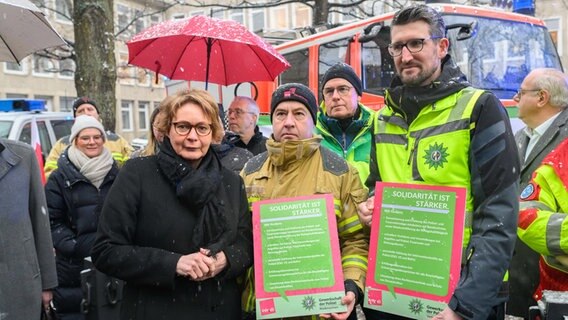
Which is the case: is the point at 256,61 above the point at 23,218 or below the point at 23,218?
above

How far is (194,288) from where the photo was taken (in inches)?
104

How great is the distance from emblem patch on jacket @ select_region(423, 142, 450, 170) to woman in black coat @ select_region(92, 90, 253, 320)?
3.12 feet

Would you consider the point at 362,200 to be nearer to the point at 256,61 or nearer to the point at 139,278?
the point at 139,278

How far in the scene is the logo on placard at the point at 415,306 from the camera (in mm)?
2365

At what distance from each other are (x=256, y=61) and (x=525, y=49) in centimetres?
452

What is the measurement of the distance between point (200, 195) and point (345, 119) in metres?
1.78

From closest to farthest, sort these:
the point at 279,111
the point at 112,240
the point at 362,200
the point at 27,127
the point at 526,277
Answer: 1. the point at 112,240
2. the point at 362,200
3. the point at 279,111
4. the point at 526,277
5. the point at 27,127

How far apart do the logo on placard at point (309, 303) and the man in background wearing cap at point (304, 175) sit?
0.58 feet

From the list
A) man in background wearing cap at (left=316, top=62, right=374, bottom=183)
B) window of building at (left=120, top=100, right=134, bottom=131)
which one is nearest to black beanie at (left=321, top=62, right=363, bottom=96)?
man in background wearing cap at (left=316, top=62, right=374, bottom=183)

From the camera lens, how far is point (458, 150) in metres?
2.34

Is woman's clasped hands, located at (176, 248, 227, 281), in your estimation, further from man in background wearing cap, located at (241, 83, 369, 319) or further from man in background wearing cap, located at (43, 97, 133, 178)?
man in background wearing cap, located at (43, 97, 133, 178)

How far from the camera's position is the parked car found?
9062mm

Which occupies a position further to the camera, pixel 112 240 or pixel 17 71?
pixel 17 71

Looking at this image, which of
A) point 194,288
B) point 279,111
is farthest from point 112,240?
point 279,111
